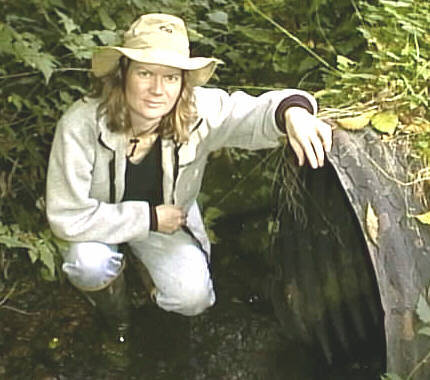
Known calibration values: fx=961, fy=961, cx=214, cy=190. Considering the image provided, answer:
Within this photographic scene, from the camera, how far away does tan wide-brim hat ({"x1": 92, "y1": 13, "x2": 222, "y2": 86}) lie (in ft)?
7.90

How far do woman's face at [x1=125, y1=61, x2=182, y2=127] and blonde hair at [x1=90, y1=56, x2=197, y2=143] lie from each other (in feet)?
0.08

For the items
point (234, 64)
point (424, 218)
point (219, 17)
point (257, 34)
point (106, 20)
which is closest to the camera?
point (424, 218)

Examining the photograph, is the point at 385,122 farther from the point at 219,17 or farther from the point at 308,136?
the point at 219,17

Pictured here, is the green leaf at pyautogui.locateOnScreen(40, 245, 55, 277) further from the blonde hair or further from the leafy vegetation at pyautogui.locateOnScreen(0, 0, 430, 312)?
the blonde hair

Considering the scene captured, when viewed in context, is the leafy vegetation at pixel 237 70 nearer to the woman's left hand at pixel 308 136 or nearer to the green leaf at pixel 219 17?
the green leaf at pixel 219 17

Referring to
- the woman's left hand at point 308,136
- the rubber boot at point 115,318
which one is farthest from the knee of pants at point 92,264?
the woman's left hand at point 308,136

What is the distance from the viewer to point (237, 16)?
4.10 metres

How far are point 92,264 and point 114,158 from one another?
1.11ft

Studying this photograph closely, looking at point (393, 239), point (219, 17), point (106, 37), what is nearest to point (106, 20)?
point (106, 37)

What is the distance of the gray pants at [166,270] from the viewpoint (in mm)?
2766

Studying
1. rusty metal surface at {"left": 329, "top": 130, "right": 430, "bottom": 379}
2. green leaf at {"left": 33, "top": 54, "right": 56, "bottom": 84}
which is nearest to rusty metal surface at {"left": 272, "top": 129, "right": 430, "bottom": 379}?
rusty metal surface at {"left": 329, "top": 130, "right": 430, "bottom": 379}

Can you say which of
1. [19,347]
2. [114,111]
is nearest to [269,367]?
[19,347]

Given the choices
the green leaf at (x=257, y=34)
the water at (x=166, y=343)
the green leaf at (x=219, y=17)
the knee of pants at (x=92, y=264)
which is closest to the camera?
the knee of pants at (x=92, y=264)

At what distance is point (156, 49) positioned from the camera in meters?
2.42
